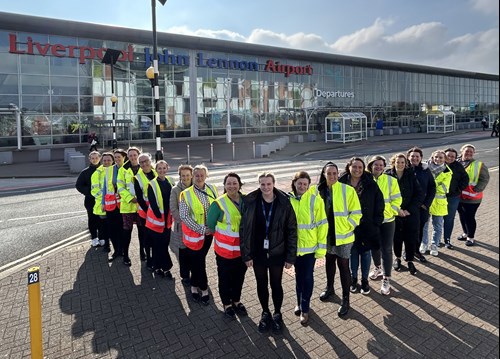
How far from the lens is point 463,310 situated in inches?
167

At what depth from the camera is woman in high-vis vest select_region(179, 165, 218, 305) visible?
4.41m

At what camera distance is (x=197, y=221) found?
4395mm

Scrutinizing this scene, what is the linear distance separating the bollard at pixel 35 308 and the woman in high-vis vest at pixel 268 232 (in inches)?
77.0

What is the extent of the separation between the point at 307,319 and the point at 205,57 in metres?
33.5

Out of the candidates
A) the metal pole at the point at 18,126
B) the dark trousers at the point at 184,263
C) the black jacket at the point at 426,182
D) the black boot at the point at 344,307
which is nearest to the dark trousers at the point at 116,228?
the dark trousers at the point at 184,263

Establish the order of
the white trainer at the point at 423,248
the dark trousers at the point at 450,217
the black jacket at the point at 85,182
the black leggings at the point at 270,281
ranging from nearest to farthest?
the black leggings at the point at 270,281, the white trainer at the point at 423,248, the dark trousers at the point at 450,217, the black jacket at the point at 85,182

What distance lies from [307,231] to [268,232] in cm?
46

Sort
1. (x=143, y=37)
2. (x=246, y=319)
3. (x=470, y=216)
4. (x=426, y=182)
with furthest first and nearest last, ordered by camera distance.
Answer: (x=143, y=37) → (x=470, y=216) → (x=426, y=182) → (x=246, y=319)

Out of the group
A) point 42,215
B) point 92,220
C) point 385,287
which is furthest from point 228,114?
point 385,287

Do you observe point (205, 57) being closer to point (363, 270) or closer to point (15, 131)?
point (15, 131)

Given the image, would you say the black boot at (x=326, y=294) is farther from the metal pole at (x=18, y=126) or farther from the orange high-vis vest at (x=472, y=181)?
the metal pole at (x=18, y=126)

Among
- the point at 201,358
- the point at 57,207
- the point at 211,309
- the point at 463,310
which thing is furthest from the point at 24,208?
the point at 463,310

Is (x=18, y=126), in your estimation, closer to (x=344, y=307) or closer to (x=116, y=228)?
(x=116, y=228)

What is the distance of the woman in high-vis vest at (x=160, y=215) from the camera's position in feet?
16.6
